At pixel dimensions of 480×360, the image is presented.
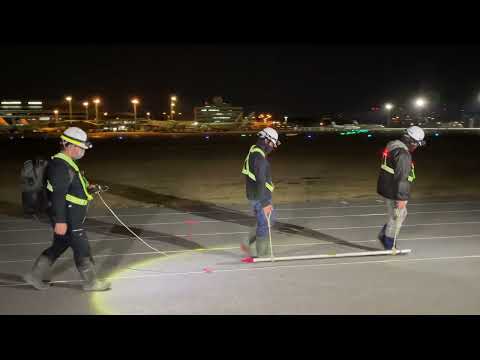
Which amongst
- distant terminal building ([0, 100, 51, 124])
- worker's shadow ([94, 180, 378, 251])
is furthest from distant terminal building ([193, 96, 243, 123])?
worker's shadow ([94, 180, 378, 251])

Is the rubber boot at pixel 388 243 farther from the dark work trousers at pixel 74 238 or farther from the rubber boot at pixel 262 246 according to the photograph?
the dark work trousers at pixel 74 238

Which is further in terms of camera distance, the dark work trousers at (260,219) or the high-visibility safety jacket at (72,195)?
the dark work trousers at (260,219)

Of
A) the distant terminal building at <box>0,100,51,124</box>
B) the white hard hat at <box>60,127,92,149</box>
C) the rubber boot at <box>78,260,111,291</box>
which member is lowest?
the rubber boot at <box>78,260,111,291</box>

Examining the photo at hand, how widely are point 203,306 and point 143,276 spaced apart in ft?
5.38

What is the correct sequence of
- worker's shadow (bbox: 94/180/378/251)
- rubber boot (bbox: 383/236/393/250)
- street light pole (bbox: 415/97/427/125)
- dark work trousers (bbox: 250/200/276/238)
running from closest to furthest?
dark work trousers (bbox: 250/200/276/238) → rubber boot (bbox: 383/236/393/250) → worker's shadow (bbox: 94/180/378/251) → street light pole (bbox: 415/97/427/125)

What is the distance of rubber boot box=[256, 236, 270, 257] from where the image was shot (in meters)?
7.94

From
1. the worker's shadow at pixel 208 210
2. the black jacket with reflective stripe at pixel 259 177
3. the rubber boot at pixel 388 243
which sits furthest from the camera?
the worker's shadow at pixel 208 210

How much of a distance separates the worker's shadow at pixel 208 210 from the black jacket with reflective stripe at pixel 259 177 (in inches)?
87.1

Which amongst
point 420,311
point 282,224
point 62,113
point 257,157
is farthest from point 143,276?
point 62,113

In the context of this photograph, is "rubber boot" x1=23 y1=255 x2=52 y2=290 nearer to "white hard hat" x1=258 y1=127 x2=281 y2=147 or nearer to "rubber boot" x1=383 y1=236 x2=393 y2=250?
"white hard hat" x1=258 y1=127 x2=281 y2=147

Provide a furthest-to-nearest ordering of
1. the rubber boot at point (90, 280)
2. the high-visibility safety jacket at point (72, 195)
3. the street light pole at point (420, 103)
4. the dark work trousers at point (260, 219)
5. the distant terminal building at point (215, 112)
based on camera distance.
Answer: the distant terminal building at point (215, 112), the street light pole at point (420, 103), the dark work trousers at point (260, 219), the rubber boot at point (90, 280), the high-visibility safety jacket at point (72, 195)

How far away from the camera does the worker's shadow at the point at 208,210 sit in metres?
9.80

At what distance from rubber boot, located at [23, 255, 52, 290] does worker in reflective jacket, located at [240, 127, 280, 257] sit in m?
2.98

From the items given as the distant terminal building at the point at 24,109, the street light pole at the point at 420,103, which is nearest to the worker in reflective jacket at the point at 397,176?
the street light pole at the point at 420,103
